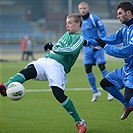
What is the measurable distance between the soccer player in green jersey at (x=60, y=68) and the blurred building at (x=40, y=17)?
25998 mm

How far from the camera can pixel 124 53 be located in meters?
7.57

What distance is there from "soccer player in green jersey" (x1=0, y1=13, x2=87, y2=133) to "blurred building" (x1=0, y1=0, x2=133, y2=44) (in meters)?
26.0

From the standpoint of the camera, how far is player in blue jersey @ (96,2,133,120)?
758 cm

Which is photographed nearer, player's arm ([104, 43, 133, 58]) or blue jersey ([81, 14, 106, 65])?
player's arm ([104, 43, 133, 58])

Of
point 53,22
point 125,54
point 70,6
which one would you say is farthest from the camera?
point 53,22

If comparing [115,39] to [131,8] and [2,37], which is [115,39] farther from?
[2,37]

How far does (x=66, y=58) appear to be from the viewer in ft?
26.3

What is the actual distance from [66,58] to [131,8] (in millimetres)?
1241

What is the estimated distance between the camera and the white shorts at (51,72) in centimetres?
771

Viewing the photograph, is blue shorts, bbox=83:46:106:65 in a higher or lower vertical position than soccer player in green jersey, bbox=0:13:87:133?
lower

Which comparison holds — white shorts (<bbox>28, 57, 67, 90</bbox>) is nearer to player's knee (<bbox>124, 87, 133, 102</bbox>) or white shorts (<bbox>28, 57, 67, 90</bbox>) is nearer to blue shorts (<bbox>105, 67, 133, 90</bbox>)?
blue shorts (<bbox>105, 67, 133, 90</bbox>)

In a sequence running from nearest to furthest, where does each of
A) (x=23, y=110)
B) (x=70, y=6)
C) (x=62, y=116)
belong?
(x=62, y=116)
(x=23, y=110)
(x=70, y=6)

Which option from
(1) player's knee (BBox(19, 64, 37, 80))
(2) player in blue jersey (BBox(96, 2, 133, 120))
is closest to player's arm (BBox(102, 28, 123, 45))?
(2) player in blue jersey (BBox(96, 2, 133, 120))

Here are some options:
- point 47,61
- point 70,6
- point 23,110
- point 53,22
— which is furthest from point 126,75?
point 53,22
